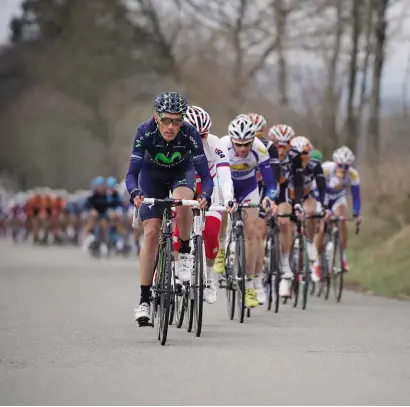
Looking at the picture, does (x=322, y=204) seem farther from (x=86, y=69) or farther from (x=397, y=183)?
(x=86, y=69)

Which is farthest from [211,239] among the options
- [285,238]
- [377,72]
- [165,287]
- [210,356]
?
[377,72]

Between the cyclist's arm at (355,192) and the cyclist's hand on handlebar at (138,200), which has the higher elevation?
the cyclist's arm at (355,192)

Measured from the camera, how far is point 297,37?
37875 mm

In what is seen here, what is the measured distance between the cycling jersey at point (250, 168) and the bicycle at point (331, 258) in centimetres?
296

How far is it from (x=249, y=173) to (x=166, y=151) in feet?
11.7

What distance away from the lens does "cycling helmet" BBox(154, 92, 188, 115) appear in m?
12.1

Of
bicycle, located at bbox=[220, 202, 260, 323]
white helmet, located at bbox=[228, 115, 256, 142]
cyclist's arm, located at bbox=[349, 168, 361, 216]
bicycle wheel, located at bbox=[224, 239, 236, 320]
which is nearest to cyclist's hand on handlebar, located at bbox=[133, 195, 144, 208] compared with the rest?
bicycle, located at bbox=[220, 202, 260, 323]

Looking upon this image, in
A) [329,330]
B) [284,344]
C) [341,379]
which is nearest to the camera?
[341,379]

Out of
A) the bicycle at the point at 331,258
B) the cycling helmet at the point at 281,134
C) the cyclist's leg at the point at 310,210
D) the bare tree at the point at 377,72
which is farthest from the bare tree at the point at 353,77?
the cycling helmet at the point at 281,134

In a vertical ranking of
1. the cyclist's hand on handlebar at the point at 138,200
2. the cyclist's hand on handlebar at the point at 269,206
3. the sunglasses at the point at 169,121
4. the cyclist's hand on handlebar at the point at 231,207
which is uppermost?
the sunglasses at the point at 169,121

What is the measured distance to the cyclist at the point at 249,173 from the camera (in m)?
15.4

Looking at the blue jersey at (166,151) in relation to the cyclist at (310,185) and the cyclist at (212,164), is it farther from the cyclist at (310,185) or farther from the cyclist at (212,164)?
the cyclist at (310,185)

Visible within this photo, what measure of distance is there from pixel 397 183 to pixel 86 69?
32.7 meters

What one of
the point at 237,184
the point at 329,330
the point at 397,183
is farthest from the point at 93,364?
the point at 397,183
